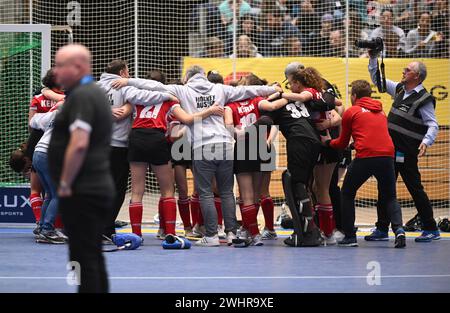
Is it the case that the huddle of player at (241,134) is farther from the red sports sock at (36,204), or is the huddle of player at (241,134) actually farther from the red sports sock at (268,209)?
the red sports sock at (36,204)

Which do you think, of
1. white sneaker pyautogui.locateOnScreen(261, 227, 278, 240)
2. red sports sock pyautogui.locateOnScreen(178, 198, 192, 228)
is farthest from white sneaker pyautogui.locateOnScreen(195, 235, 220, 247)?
white sneaker pyautogui.locateOnScreen(261, 227, 278, 240)

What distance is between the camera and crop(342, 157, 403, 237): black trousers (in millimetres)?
10547

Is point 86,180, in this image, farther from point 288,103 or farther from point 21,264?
point 288,103

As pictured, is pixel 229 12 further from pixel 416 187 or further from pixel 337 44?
pixel 416 187

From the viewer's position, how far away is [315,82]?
35.6 feet

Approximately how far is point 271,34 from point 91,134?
1103 cm

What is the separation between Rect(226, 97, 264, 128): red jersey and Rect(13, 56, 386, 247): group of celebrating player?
0.04ft

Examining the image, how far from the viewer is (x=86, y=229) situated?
19.7 feet

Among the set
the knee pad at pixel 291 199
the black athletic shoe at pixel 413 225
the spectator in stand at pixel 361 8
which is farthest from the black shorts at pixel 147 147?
the spectator in stand at pixel 361 8

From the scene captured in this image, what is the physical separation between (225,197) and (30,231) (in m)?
3.21

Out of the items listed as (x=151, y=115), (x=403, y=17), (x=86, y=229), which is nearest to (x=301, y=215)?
(x=151, y=115)
